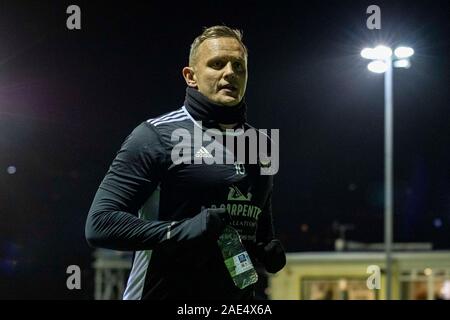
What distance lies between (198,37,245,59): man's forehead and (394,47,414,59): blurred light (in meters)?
12.9

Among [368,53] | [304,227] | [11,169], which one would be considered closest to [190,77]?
[11,169]

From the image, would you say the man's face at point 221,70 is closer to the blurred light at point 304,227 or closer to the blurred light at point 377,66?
the blurred light at point 377,66

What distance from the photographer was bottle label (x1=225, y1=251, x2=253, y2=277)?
2.55 meters

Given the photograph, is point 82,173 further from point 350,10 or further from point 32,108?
point 350,10

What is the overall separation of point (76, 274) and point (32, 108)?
767 centimetres

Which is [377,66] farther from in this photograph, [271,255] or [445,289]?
[271,255]

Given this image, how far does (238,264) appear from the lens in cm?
257

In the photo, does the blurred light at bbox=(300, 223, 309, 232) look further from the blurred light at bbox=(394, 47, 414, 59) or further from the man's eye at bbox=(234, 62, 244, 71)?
the man's eye at bbox=(234, 62, 244, 71)

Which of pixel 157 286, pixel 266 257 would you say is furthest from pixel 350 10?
pixel 157 286

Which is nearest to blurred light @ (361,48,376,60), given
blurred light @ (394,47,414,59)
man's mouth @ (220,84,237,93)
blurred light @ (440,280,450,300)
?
blurred light @ (394,47,414,59)

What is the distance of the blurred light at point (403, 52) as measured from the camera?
49.8 ft

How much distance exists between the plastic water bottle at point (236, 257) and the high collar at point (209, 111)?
0.42 m

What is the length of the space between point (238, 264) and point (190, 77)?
2.45 feet

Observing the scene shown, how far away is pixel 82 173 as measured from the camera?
11.5m
